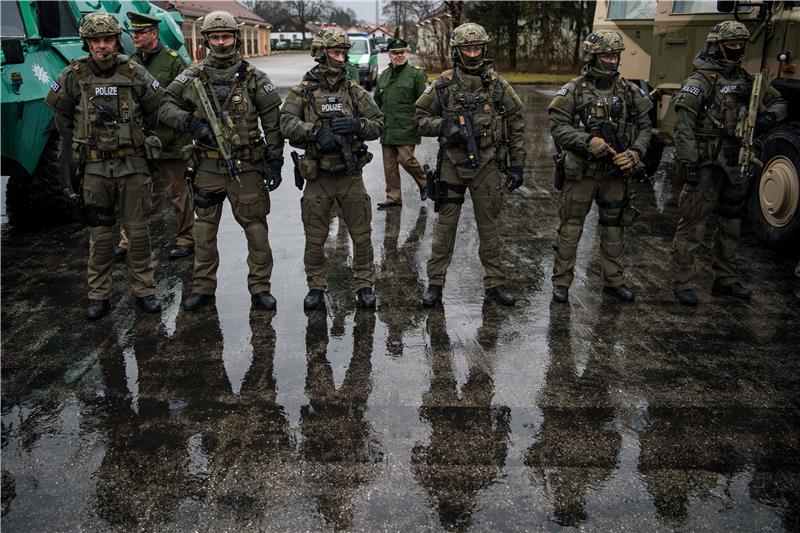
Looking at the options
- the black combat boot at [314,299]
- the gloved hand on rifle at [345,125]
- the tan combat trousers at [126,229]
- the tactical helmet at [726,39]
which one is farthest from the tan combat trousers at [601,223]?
the tan combat trousers at [126,229]

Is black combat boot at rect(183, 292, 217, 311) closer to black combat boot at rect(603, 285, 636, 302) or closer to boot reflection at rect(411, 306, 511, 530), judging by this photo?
boot reflection at rect(411, 306, 511, 530)

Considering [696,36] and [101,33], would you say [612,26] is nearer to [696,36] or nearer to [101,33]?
[696,36]

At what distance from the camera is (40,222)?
7195 millimetres

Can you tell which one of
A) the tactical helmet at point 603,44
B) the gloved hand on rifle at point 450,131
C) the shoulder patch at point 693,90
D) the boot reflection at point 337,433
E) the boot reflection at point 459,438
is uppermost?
the tactical helmet at point 603,44

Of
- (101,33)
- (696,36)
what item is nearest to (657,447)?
(101,33)

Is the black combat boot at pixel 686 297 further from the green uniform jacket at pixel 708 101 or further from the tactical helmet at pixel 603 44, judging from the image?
the tactical helmet at pixel 603 44

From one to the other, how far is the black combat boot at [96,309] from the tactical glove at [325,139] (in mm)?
1933

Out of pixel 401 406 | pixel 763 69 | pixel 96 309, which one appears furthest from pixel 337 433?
pixel 763 69

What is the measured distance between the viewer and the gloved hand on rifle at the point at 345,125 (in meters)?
4.74

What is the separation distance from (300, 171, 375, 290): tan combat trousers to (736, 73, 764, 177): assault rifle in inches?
104

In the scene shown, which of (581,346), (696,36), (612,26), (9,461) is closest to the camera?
(9,461)

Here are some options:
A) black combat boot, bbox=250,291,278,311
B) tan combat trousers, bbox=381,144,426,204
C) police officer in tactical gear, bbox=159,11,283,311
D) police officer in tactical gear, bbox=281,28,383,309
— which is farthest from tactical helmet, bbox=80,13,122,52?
tan combat trousers, bbox=381,144,426,204

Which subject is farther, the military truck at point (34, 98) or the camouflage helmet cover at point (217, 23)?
the military truck at point (34, 98)

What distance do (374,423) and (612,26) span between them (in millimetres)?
7484
